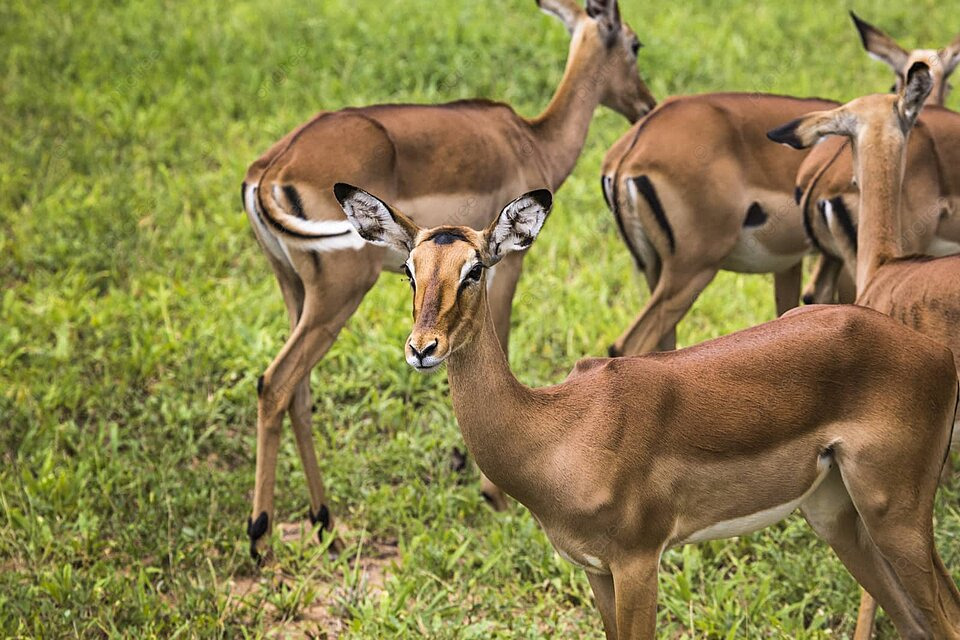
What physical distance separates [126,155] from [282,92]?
124 centimetres

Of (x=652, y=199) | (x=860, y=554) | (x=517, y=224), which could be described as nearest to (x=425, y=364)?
(x=517, y=224)

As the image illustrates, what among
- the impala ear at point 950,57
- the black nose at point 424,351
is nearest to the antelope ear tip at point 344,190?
the black nose at point 424,351

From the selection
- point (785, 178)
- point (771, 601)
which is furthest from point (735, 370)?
point (785, 178)

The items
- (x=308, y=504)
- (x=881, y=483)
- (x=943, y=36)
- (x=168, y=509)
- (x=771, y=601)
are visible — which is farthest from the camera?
(x=943, y=36)

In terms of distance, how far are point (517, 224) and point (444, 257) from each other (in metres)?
0.27

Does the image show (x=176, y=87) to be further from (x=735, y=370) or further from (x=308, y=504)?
(x=735, y=370)

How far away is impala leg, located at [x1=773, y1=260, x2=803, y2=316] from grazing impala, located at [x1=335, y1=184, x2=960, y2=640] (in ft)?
8.28

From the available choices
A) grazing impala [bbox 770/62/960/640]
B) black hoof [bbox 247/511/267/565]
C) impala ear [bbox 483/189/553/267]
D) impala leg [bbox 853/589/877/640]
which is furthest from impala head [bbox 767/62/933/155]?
black hoof [bbox 247/511/267/565]

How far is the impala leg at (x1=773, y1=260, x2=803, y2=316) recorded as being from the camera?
6172mm

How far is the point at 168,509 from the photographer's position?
4.97 meters

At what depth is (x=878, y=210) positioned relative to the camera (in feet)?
14.6

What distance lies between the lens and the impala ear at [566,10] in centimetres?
646

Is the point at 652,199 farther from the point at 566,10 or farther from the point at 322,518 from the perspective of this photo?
the point at 322,518

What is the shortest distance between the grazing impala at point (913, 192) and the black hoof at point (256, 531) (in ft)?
8.12
